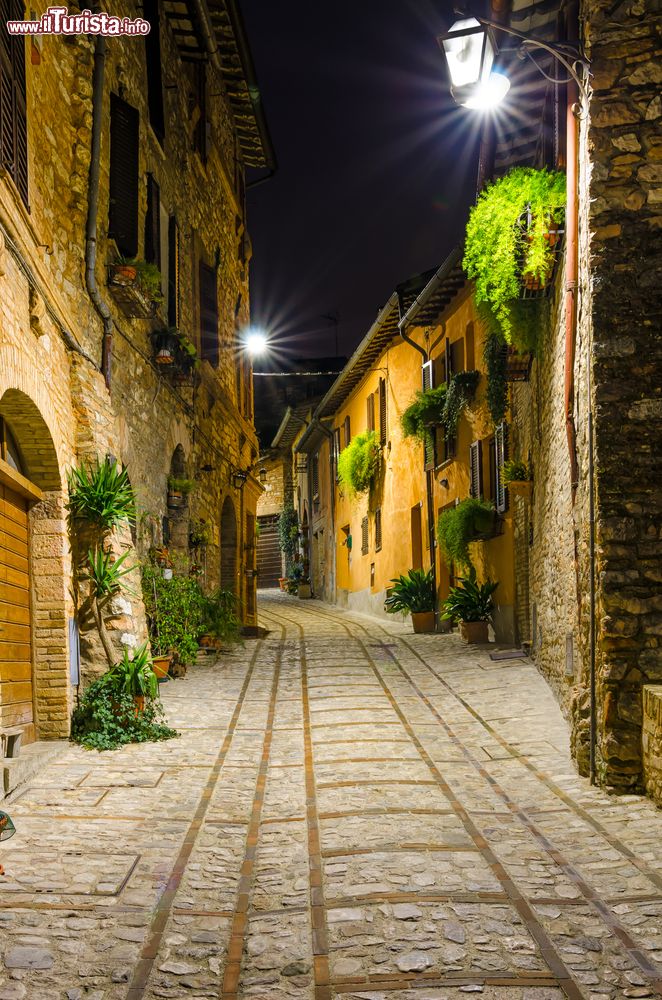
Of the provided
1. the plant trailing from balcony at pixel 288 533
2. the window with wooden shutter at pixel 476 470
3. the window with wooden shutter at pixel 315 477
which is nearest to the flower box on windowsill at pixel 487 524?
the window with wooden shutter at pixel 476 470

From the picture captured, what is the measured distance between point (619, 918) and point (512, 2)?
732 cm

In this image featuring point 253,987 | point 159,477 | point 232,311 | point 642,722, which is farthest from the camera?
point 232,311

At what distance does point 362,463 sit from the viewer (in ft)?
67.9

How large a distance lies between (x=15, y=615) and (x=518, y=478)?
20.2 feet

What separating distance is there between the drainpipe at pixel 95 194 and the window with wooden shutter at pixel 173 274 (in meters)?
3.54

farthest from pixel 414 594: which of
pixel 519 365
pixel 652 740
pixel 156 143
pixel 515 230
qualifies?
pixel 652 740

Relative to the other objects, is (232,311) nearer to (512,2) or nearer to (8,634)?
(512,2)

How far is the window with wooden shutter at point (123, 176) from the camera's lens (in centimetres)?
888

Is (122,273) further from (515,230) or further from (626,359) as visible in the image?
(626,359)

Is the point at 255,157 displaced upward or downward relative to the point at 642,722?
upward

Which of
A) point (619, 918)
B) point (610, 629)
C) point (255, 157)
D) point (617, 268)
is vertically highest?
point (255, 157)

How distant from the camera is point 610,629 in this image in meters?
5.64

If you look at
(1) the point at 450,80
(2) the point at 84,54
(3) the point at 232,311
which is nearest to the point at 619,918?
(1) the point at 450,80

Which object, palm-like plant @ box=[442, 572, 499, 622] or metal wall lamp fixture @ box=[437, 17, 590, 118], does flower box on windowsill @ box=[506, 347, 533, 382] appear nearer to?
palm-like plant @ box=[442, 572, 499, 622]
